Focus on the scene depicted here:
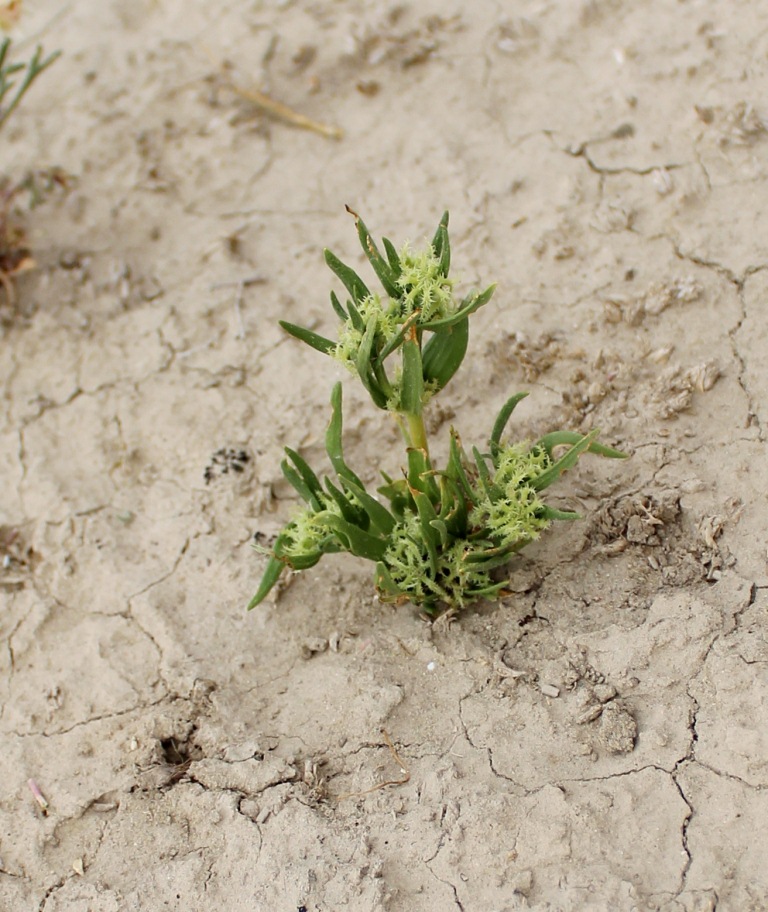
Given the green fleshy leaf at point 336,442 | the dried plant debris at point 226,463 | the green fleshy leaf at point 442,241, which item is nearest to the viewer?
the green fleshy leaf at point 442,241

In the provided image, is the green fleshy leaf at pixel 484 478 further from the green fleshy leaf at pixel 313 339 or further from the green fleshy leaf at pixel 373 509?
the green fleshy leaf at pixel 313 339

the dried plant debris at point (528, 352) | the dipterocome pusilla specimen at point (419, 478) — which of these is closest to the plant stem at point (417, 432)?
the dipterocome pusilla specimen at point (419, 478)

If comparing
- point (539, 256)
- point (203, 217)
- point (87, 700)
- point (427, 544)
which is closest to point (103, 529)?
→ point (87, 700)

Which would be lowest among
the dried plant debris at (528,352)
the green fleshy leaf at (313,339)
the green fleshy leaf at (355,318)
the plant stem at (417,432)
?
the dried plant debris at (528,352)

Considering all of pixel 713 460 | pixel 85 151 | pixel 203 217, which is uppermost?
pixel 85 151

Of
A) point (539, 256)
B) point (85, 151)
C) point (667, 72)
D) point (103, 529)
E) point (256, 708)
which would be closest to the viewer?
point (256, 708)

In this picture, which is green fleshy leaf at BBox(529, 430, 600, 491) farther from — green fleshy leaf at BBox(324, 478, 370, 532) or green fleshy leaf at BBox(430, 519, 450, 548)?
green fleshy leaf at BBox(324, 478, 370, 532)

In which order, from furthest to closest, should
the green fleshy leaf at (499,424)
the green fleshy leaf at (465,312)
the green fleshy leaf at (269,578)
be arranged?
the green fleshy leaf at (269,578)
the green fleshy leaf at (499,424)
the green fleshy leaf at (465,312)

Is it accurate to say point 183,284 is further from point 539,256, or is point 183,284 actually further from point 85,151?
point 539,256
